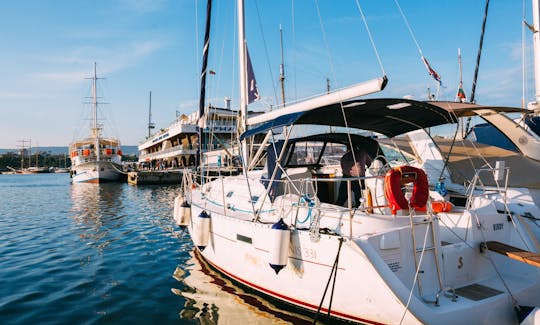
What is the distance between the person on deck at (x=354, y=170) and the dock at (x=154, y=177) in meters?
33.8

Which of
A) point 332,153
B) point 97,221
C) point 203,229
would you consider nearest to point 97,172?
point 97,221

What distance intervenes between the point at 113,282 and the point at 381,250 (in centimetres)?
566

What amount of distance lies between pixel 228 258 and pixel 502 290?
4.56 m

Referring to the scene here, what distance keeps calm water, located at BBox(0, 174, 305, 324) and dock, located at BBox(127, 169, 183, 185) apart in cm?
2644

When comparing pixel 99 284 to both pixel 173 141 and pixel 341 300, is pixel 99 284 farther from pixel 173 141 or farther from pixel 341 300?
pixel 173 141

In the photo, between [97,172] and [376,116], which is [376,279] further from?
[97,172]

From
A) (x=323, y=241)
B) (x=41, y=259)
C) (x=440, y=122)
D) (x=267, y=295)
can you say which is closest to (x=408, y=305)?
(x=323, y=241)

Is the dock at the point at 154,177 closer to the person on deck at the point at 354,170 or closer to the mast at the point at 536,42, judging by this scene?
the mast at the point at 536,42

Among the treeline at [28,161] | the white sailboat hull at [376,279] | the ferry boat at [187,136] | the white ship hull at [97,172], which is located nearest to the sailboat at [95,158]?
the white ship hull at [97,172]

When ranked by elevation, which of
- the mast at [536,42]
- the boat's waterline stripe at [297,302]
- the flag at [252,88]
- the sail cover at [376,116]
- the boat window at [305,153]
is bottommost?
the boat's waterline stripe at [297,302]

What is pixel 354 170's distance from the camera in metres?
7.97

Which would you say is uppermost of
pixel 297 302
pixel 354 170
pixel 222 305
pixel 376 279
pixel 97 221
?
pixel 354 170

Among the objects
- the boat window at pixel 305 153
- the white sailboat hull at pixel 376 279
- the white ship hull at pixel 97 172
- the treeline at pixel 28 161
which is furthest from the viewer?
the treeline at pixel 28 161

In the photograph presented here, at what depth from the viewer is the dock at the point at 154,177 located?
3972 centimetres
